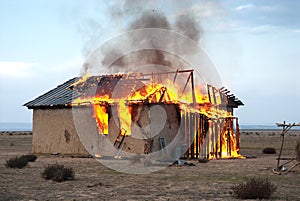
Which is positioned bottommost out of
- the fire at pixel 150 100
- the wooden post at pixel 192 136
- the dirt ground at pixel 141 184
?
the dirt ground at pixel 141 184

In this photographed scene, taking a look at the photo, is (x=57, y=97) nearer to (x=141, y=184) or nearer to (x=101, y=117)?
(x=101, y=117)

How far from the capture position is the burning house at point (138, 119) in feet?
71.6

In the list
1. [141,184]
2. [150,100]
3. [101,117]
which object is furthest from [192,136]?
[141,184]

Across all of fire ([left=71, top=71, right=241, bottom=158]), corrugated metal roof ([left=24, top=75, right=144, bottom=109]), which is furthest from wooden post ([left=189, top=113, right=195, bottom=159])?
corrugated metal roof ([left=24, top=75, right=144, bottom=109])

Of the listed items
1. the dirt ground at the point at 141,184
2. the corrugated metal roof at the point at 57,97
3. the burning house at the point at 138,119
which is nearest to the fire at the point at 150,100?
the burning house at the point at 138,119

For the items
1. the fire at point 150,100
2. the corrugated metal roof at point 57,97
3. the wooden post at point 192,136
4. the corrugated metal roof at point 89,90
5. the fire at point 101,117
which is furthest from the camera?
the corrugated metal roof at point 57,97

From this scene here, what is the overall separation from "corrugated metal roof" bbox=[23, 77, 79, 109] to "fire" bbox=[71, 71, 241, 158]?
68 centimetres

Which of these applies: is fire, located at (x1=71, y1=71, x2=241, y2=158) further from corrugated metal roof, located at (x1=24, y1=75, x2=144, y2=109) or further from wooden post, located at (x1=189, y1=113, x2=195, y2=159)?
wooden post, located at (x1=189, y1=113, x2=195, y2=159)

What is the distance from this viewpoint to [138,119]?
21.7 meters

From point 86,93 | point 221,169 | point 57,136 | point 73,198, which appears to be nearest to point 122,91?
point 86,93

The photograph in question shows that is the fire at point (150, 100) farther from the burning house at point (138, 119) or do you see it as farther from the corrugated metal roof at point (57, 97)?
the corrugated metal roof at point (57, 97)

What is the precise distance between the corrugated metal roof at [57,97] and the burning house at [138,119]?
92 millimetres

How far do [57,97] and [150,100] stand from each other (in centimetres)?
694

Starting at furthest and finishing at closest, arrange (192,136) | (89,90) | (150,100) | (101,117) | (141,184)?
(89,90) → (101,117) → (192,136) → (150,100) → (141,184)
